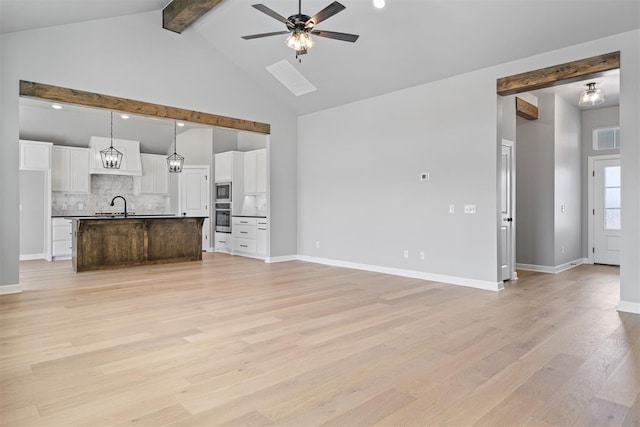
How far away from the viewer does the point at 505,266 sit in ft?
19.2

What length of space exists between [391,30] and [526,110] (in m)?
3.10

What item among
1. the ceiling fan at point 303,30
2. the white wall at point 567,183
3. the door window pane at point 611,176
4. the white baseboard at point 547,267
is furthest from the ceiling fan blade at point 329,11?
the door window pane at point 611,176

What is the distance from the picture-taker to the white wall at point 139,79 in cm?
484

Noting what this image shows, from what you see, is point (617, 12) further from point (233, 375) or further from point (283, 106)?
point (283, 106)

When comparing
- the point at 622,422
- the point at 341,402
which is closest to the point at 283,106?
the point at 341,402

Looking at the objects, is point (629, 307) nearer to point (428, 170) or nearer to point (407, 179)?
point (428, 170)

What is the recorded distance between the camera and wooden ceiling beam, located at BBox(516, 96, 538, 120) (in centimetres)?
644

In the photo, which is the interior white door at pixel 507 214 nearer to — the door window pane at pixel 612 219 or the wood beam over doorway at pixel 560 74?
the wood beam over doorway at pixel 560 74

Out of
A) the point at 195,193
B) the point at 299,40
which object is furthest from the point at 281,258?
the point at 299,40

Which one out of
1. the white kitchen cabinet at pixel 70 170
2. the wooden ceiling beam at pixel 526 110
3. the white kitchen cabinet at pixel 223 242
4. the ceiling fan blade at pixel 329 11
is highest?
the ceiling fan blade at pixel 329 11

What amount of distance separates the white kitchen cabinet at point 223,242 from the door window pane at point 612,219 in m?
8.12

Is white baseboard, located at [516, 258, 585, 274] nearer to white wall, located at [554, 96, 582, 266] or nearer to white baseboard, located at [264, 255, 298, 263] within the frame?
white wall, located at [554, 96, 582, 266]

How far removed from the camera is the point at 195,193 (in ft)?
33.8

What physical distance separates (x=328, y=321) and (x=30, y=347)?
247cm
